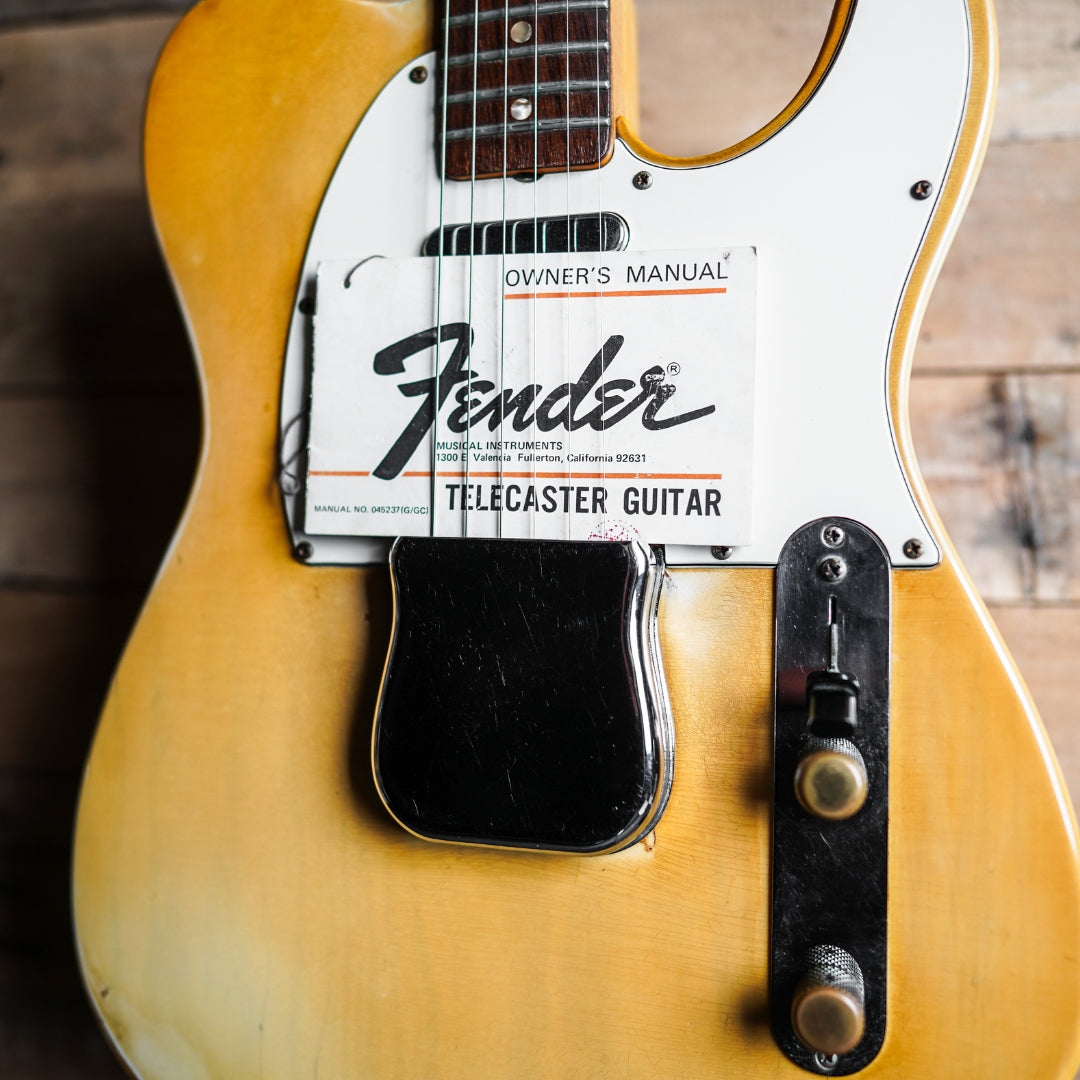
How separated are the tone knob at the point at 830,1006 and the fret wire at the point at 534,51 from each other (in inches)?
23.1

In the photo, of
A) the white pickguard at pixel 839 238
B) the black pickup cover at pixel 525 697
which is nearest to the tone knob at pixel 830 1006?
the black pickup cover at pixel 525 697

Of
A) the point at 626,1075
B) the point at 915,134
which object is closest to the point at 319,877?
the point at 626,1075

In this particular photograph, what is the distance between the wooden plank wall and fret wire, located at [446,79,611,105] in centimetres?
23

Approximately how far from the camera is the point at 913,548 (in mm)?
492

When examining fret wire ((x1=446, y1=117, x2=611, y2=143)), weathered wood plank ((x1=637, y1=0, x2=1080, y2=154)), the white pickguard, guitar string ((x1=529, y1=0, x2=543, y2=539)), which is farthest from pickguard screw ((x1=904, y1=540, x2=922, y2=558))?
weathered wood plank ((x1=637, y1=0, x2=1080, y2=154))

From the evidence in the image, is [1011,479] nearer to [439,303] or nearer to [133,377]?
[439,303]

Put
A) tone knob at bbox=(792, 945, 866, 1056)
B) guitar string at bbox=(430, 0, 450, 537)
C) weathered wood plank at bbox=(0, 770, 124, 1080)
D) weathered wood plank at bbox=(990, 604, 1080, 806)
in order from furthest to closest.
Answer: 1. weathered wood plank at bbox=(0, 770, 124, 1080)
2. weathered wood plank at bbox=(990, 604, 1080, 806)
3. guitar string at bbox=(430, 0, 450, 537)
4. tone knob at bbox=(792, 945, 866, 1056)

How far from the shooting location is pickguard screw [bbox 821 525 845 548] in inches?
19.7

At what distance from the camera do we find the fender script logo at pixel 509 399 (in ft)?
1.73

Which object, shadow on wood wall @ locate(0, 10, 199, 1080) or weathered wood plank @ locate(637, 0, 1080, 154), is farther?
shadow on wood wall @ locate(0, 10, 199, 1080)

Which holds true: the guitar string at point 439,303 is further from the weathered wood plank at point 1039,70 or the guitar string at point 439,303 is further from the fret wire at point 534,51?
the weathered wood plank at point 1039,70

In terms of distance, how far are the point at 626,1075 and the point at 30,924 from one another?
66cm

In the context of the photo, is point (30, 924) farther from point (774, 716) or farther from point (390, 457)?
point (774, 716)

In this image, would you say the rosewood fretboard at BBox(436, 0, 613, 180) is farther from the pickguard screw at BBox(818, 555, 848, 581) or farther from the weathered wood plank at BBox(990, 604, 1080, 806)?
the weathered wood plank at BBox(990, 604, 1080, 806)
